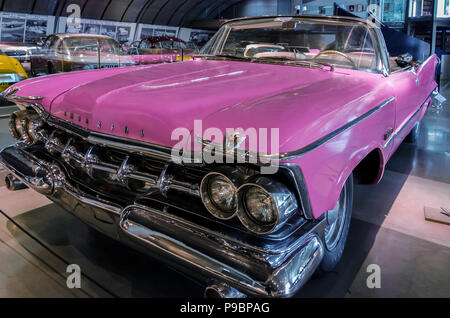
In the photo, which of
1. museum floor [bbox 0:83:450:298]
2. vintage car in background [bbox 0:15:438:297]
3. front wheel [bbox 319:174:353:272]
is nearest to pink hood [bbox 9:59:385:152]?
vintage car in background [bbox 0:15:438:297]

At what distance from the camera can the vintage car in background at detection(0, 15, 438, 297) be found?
1.29 metres

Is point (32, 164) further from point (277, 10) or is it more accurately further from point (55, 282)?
point (277, 10)

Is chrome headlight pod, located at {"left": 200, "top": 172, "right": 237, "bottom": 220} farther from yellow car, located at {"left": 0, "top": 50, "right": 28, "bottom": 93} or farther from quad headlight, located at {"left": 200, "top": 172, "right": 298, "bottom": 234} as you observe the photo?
yellow car, located at {"left": 0, "top": 50, "right": 28, "bottom": 93}

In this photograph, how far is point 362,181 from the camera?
233 centimetres

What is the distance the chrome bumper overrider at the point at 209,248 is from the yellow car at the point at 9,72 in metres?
5.27

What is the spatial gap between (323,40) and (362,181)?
44.1 inches

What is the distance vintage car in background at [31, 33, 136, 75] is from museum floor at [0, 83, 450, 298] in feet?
14.5

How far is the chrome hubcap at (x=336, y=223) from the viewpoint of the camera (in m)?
1.93

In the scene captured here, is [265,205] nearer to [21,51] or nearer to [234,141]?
[234,141]

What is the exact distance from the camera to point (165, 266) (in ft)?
6.12

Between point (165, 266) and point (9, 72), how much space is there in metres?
5.72

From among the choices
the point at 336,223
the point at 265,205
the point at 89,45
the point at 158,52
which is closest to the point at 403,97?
the point at 336,223

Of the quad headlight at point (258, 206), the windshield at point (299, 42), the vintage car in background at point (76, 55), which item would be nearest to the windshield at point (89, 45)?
the vintage car in background at point (76, 55)

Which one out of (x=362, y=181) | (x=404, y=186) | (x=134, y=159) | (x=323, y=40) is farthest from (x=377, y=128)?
(x=404, y=186)
